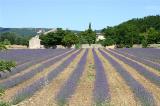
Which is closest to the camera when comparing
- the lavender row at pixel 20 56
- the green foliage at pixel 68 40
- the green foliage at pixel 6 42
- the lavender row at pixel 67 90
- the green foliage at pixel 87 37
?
the green foliage at pixel 6 42

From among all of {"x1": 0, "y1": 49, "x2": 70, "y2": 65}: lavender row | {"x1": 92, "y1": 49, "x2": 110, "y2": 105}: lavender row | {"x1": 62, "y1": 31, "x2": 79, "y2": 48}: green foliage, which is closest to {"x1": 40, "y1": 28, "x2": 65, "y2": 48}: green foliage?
{"x1": 62, "y1": 31, "x2": 79, "y2": 48}: green foliage

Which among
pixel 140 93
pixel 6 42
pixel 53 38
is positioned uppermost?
pixel 6 42

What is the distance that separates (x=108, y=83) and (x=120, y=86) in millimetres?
1134

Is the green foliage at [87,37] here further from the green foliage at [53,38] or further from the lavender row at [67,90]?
the lavender row at [67,90]

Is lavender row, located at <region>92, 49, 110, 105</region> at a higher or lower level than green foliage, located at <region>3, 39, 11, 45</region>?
lower

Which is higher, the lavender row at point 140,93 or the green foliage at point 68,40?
the lavender row at point 140,93

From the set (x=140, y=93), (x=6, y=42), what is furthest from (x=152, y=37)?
(x=6, y=42)

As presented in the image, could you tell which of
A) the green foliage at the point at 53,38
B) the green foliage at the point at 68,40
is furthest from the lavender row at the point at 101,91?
the green foliage at the point at 68,40

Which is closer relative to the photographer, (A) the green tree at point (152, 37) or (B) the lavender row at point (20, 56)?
(B) the lavender row at point (20, 56)

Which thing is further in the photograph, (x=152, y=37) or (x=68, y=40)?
(x=152, y=37)

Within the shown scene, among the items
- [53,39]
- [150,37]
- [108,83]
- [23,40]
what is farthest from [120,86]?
[23,40]

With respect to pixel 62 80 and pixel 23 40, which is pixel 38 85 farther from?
pixel 23 40

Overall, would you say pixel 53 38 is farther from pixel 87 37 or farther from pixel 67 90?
pixel 67 90

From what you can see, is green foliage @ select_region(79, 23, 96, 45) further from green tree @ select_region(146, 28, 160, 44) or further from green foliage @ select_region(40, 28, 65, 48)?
green foliage @ select_region(40, 28, 65, 48)
